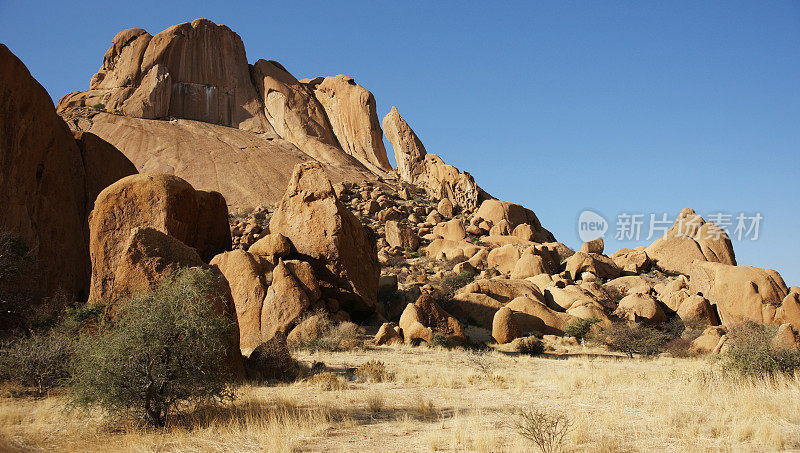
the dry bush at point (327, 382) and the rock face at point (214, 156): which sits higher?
the rock face at point (214, 156)

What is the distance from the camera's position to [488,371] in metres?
13.5

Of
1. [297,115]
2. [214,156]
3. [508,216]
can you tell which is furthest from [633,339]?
[297,115]

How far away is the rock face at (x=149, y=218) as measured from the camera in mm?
13156

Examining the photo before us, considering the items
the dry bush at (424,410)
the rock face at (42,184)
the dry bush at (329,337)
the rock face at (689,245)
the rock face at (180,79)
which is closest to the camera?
the dry bush at (424,410)

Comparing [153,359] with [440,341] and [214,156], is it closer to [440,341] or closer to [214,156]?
[440,341]

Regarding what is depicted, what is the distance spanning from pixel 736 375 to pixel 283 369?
29.9 feet

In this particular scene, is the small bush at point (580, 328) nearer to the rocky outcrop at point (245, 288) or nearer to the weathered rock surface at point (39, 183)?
the rocky outcrop at point (245, 288)

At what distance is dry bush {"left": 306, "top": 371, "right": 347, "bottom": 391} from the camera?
10.8 m

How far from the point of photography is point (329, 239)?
20.0 m

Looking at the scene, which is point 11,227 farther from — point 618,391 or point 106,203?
point 618,391

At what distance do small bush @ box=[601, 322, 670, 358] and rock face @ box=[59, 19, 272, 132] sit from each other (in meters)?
57.2

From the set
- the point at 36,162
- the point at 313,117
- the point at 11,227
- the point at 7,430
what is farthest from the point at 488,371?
the point at 313,117

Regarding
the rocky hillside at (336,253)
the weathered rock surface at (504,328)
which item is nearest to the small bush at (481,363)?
the rocky hillside at (336,253)

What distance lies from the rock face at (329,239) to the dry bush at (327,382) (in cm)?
783
